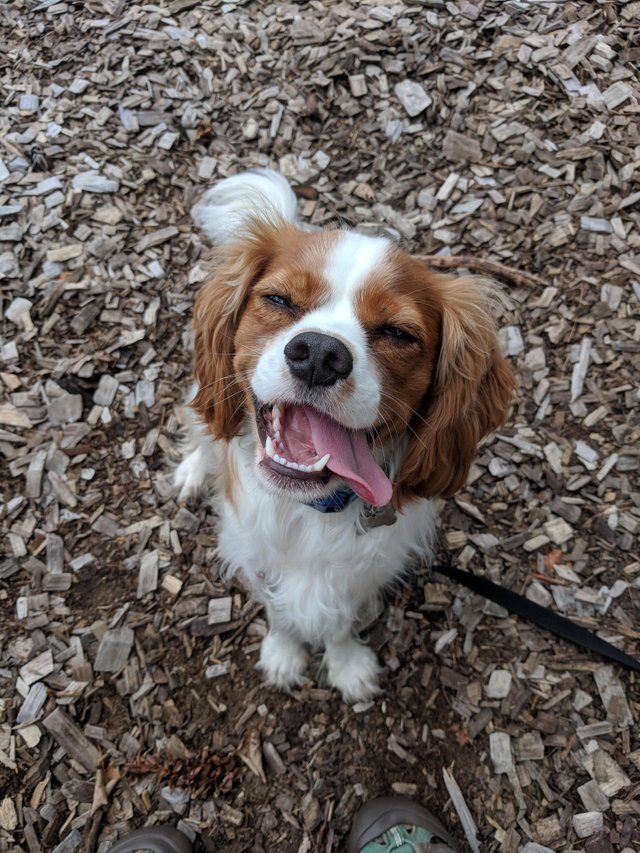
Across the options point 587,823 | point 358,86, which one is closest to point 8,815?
point 587,823

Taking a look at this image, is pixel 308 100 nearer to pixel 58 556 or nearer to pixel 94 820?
pixel 58 556

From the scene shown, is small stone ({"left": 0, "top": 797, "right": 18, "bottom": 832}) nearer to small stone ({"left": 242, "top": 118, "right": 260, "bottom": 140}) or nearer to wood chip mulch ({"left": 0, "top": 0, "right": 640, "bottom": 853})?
wood chip mulch ({"left": 0, "top": 0, "right": 640, "bottom": 853})

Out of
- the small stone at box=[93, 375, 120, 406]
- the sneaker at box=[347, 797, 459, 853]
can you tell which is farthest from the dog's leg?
the small stone at box=[93, 375, 120, 406]

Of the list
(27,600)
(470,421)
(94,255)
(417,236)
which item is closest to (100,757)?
(27,600)

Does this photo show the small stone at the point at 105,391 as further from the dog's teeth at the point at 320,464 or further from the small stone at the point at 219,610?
the dog's teeth at the point at 320,464

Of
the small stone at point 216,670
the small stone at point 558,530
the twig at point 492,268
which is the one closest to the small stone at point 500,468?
the small stone at point 558,530

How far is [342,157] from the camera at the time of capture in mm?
3641

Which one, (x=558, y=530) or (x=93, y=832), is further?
(x=558, y=530)

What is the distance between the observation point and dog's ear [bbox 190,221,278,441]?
200cm

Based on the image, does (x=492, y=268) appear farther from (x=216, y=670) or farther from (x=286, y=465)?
(x=216, y=670)

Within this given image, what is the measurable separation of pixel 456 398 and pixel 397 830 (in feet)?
5.26

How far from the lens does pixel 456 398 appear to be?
189 centimetres

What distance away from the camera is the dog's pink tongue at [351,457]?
1.67 meters

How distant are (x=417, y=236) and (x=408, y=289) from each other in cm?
184
